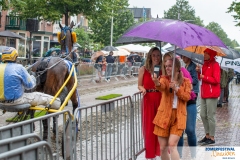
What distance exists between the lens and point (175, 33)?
5.89m

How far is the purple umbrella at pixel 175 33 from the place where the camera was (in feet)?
19.1

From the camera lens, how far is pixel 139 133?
809 cm

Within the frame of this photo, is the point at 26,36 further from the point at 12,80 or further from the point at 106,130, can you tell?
the point at 106,130

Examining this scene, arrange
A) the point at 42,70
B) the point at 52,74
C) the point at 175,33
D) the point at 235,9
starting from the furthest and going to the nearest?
the point at 235,9, the point at 42,70, the point at 52,74, the point at 175,33

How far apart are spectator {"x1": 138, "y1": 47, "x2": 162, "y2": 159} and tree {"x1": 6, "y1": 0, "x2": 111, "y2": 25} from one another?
72.8 ft

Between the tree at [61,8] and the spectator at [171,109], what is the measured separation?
74.4 feet

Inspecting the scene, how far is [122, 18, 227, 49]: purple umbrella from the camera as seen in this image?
5.83 m

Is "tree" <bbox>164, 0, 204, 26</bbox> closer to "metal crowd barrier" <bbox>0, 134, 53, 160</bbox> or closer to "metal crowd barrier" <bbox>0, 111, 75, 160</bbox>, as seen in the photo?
"metal crowd barrier" <bbox>0, 111, 75, 160</bbox>

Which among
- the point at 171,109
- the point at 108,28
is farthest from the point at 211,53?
the point at 108,28

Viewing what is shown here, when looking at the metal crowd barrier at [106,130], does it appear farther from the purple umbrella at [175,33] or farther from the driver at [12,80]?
the driver at [12,80]

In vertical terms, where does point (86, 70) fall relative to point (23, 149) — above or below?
below

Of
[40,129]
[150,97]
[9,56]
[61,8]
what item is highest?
[61,8]

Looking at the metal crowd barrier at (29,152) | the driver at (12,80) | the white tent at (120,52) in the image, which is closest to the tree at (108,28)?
the white tent at (120,52)

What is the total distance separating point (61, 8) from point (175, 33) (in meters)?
24.2
